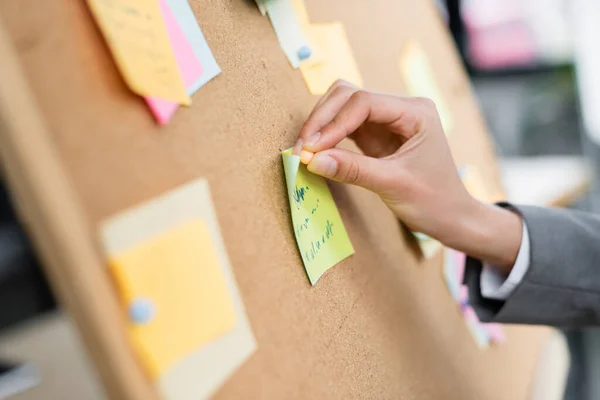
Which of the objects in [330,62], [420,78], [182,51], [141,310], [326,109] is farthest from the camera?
[420,78]

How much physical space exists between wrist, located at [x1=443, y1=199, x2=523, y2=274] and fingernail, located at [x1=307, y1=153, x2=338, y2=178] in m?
0.21

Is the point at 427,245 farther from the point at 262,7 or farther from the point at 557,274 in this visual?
the point at 262,7

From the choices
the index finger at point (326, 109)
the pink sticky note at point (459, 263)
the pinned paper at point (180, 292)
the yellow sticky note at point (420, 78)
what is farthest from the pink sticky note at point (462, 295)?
the pinned paper at point (180, 292)

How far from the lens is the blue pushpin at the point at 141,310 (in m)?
0.27

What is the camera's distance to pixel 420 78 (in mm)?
864

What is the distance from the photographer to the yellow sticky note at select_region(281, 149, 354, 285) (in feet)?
1.42

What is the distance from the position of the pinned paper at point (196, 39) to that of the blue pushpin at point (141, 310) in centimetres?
16

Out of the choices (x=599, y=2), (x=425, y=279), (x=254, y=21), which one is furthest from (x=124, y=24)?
(x=599, y=2)

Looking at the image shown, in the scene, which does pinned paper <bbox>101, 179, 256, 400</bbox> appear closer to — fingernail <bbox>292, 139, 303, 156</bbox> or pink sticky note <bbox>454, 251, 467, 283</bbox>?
fingernail <bbox>292, 139, 303, 156</bbox>

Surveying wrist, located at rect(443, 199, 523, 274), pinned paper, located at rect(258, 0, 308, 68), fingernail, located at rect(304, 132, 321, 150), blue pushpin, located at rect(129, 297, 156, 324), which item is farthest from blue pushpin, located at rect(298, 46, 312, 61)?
blue pushpin, located at rect(129, 297, 156, 324)

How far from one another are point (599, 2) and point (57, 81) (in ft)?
6.95

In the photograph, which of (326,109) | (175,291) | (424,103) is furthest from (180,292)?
(424,103)

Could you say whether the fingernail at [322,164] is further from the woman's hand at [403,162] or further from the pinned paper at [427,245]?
the pinned paper at [427,245]

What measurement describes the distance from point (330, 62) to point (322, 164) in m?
0.21
